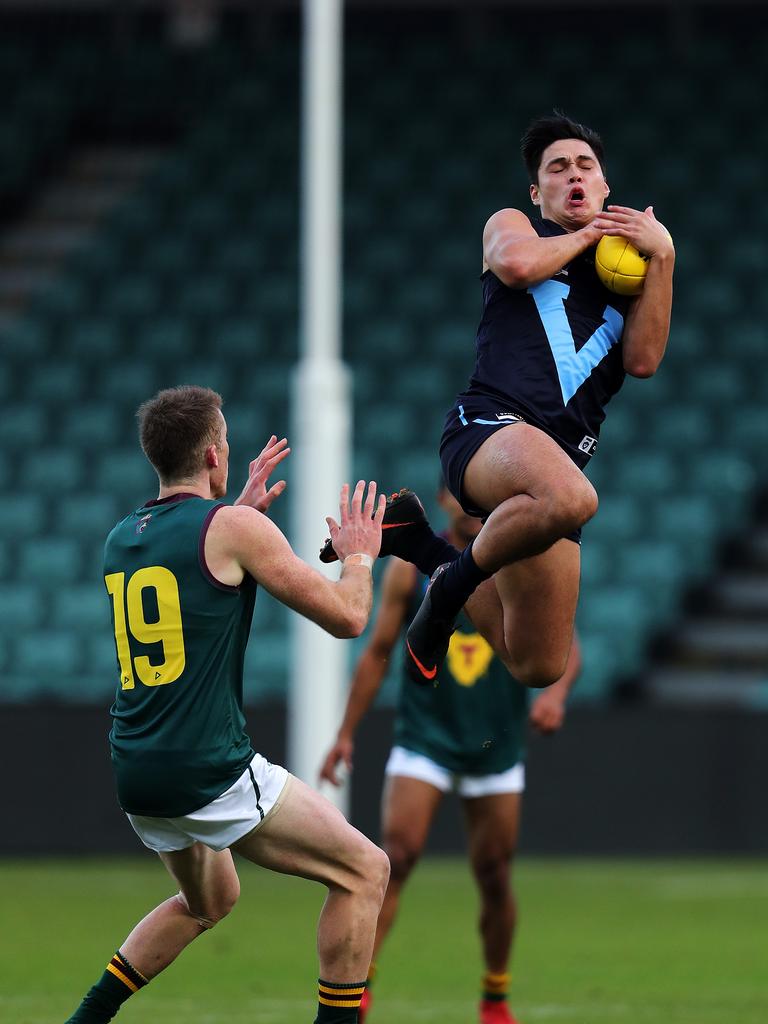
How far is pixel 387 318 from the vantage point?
19031 mm

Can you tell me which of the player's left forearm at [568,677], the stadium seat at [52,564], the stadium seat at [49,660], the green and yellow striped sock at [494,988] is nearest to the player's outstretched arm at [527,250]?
the player's left forearm at [568,677]

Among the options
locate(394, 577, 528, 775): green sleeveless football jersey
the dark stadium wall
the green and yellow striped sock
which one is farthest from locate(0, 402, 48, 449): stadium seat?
the green and yellow striped sock

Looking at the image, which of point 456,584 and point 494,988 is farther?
point 494,988

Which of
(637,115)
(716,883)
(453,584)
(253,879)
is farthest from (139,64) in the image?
(453,584)

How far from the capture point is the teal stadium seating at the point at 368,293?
16.3m

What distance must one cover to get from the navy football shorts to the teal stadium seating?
8.63 m

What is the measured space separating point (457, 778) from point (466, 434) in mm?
2331

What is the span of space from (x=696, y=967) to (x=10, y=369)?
11745 millimetres

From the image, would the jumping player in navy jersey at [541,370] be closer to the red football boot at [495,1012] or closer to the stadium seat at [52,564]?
the red football boot at [495,1012]

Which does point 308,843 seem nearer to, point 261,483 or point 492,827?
point 261,483

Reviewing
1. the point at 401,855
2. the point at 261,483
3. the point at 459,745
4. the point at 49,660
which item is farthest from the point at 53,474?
the point at 261,483

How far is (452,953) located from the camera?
983cm

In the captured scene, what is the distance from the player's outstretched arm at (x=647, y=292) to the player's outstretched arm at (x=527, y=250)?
94mm

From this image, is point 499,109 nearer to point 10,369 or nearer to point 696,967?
point 10,369
